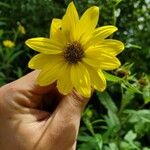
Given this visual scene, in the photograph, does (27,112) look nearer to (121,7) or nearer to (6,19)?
(121,7)

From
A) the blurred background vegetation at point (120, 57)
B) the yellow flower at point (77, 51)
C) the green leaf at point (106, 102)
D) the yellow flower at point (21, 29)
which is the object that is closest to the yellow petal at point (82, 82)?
the yellow flower at point (77, 51)

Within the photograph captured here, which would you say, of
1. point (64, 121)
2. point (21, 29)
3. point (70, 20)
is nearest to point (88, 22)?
point (70, 20)

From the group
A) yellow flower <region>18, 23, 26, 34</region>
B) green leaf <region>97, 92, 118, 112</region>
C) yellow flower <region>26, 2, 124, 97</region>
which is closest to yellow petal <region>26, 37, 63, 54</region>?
yellow flower <region>26, 2, 124, 97</region>

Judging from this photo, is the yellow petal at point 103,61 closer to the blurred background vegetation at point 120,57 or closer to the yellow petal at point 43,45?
the yellow petal at point 43,45

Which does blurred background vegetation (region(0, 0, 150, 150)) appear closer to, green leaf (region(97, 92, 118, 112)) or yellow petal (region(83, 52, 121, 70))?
green leaf (region(97, 92, 118, 112))

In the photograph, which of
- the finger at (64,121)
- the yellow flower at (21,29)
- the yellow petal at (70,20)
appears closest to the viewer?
the yellow petal at (70,20)

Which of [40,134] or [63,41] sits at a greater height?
[63,41]

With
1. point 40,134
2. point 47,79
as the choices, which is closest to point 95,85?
point 47,79
